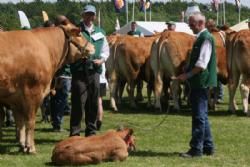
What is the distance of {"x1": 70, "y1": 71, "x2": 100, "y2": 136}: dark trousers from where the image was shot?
382 inches

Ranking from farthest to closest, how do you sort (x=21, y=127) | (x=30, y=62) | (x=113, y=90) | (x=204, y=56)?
(x=113, y=90) → (x=21, y=127) → (x=30, y=62) → (x=204, y=56)

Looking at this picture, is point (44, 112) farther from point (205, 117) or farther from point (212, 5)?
point (212, 5)

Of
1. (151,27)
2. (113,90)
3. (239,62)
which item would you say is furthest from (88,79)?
(151,27)

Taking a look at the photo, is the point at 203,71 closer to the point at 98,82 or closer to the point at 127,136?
the point at 127,136

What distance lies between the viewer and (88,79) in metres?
9.73

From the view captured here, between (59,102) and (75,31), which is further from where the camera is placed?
(59,102)

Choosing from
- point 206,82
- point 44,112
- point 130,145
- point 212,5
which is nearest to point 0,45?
point 130,145

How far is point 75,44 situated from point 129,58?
6.54m

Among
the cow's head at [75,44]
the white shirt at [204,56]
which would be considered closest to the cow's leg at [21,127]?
the cow's head at [75,44]

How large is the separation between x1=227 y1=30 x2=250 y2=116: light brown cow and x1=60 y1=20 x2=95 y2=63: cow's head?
550cm

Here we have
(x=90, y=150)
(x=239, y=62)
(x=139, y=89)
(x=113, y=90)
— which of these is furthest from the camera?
(x=139, y=89)

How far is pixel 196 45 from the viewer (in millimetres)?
8617

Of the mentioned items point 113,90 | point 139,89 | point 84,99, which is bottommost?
point 139,89

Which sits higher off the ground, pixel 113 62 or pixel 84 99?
pixel 84 99
